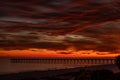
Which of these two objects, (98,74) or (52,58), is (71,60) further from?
(98,74)

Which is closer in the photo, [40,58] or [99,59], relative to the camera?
[99,59]

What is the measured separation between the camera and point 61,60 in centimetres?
17300

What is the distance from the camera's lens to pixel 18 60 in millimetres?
192875

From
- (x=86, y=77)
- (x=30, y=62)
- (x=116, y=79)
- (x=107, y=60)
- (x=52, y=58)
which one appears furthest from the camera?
(x=30, y=62)

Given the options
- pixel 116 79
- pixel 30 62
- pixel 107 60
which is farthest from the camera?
pixel 30 62

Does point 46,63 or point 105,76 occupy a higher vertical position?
point 105,76

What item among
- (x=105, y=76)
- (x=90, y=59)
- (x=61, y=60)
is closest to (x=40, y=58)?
(x=61, y=60)

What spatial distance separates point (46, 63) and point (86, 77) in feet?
514

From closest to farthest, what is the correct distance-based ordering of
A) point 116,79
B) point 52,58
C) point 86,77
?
point 86,77 < point 116,79 < point 52,58

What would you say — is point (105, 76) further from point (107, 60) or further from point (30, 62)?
point (30, 62)

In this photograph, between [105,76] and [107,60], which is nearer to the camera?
[105,76]

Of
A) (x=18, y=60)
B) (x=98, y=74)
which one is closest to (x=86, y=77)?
(x=98, y=74)

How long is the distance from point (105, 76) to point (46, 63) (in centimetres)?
15426

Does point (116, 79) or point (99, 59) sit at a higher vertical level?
point (116, 79)
